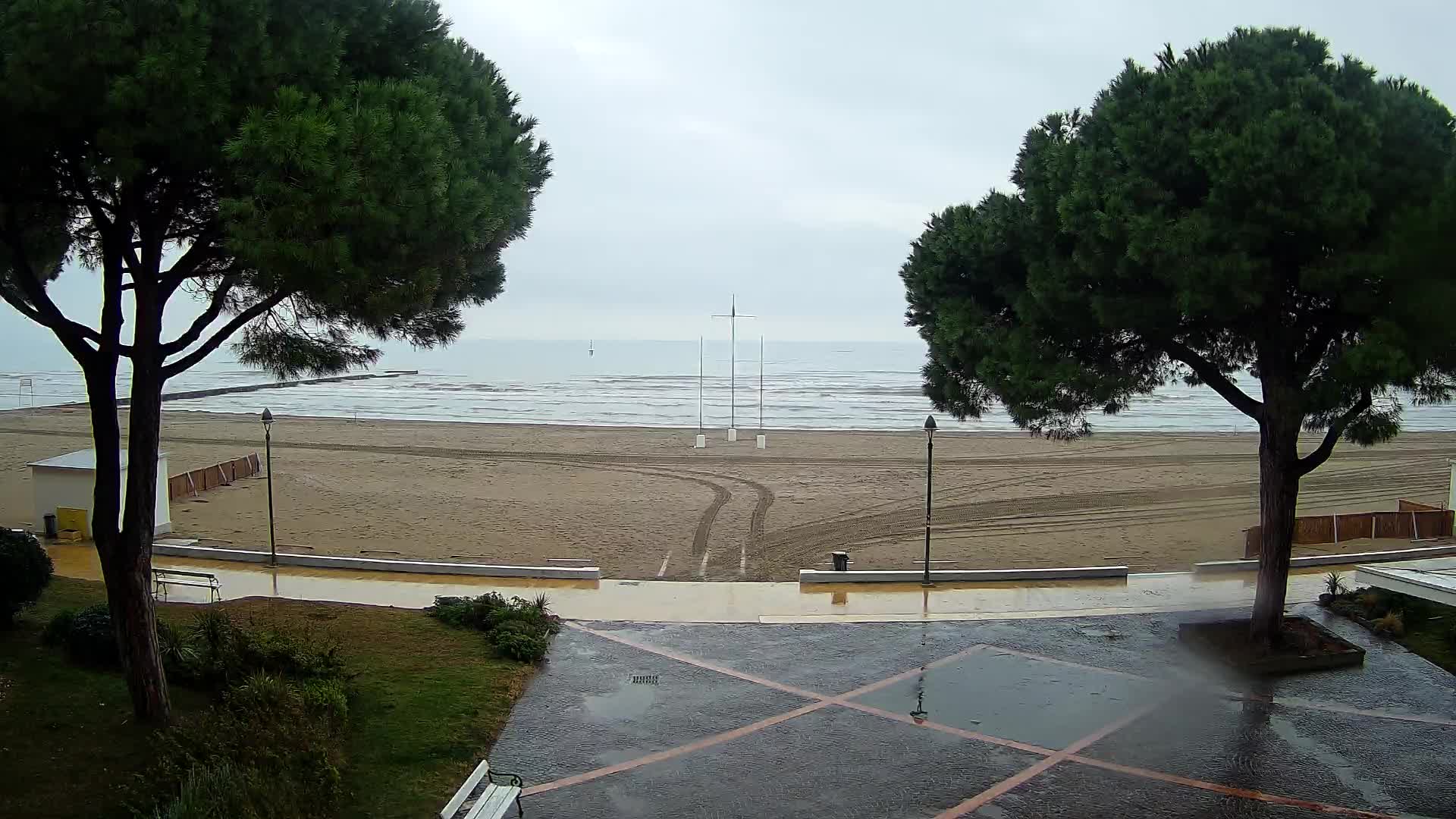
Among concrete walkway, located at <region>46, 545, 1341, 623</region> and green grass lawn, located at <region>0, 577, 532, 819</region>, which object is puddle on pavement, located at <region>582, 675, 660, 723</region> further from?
concrete walkway, located at <region>46, 545, 1341, 623</region>

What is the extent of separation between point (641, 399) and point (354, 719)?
6078 centimetres

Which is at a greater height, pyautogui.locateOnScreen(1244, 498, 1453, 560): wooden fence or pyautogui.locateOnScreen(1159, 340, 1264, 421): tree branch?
pyautogui.locateOnScreen(1159, 340, 1264, 421): tree branch

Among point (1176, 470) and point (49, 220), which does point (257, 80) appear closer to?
point (49, 220)

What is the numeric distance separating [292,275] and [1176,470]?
3227 centimetres

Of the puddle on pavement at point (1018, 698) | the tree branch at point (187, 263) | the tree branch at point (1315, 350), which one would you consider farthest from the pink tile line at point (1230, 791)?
the tree branch at point (187, 263)

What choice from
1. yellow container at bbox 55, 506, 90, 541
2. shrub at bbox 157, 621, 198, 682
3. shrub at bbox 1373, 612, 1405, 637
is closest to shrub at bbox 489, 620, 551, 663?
shrub at bbox 157, 621, 198, 682

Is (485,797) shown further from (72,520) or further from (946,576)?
(72,520)

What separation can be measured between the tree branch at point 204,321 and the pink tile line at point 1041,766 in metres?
7.08

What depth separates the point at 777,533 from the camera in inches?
878

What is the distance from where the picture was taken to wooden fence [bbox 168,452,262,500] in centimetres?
2592

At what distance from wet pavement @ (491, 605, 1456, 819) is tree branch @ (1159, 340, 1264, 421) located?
311 cm

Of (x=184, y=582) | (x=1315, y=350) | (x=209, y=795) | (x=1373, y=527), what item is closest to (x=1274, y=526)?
(x=1315, y=350)

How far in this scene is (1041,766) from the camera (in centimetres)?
844

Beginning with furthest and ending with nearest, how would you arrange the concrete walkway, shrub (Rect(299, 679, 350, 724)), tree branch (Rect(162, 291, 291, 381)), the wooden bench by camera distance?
the wooden bench → the concrete walkway → shrub (Rect(299, 679, 350, 724)) → tree branch (Rect(162, 291, 291, 381))
